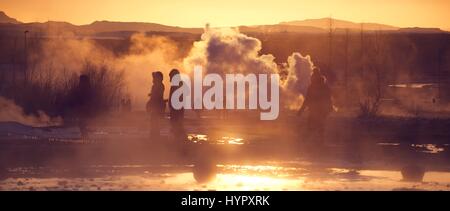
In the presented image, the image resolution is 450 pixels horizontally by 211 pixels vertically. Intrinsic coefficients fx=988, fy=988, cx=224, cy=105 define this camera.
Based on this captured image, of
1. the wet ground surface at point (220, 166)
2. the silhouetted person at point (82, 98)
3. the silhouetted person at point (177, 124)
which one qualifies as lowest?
the wet ground surface at point (220, 166)

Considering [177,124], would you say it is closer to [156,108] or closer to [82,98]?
[156,108]

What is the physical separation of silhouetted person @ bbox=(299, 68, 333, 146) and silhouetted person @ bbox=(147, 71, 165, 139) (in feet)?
13.3

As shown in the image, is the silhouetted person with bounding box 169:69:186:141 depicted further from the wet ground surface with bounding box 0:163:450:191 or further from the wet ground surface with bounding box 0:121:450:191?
the wet ground surface with bounding box 0:163:450:191

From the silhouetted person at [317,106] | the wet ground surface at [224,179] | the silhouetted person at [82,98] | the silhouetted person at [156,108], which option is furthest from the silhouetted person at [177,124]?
the wet ground surface at [224,179]

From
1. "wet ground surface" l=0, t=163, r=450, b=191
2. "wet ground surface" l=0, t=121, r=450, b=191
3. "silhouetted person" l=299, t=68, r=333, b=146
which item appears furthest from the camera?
"silhouetted person" l=299, t=68, r=333, b=146

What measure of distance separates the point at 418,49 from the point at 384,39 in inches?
151

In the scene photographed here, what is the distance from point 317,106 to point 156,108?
14.4ft

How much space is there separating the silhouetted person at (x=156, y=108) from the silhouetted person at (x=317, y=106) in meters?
4.05

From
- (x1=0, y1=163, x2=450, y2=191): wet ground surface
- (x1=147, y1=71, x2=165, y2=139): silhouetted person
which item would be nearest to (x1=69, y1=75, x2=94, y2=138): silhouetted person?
(x1=147, y1=71, x2=165, y2=139): silhouetted person

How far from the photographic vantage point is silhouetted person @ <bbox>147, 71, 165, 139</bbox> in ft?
86.9

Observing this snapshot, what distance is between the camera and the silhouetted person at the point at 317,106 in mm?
26828

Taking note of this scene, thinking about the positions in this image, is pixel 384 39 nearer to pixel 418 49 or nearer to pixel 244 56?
pixel 418 49

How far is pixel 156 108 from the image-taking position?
27.0 metres

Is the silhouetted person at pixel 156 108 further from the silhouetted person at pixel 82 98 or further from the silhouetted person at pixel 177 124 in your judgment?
the silhouetted person at pixel 82 98
